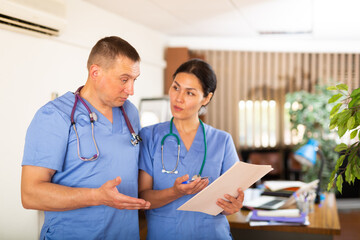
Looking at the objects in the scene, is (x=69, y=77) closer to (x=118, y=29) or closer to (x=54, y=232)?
(x=118, y=29)

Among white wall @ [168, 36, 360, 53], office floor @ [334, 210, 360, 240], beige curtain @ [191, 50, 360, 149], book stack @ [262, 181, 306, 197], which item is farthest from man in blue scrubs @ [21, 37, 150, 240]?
beige curtain @ [191, 50, 360, 149]

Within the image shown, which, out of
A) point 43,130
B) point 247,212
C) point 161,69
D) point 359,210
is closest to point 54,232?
point 43,130

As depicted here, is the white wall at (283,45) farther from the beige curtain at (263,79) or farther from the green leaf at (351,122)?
the green leaf at (351,122)

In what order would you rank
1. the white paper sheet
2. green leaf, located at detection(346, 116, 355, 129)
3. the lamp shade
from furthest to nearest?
the lamp shade < the white paper sheet < green leaf, located at detection(346, 116, 355, 129)

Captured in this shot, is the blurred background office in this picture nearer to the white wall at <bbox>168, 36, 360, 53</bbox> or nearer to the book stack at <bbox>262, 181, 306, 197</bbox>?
the white wall at <bbox>168, 36, 360, 53</bbox>

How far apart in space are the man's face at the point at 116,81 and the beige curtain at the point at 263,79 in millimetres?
4826

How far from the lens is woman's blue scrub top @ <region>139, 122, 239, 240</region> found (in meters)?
1.81

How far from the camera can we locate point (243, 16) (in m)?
4.52

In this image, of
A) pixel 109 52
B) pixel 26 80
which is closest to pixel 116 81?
pixel 109 52

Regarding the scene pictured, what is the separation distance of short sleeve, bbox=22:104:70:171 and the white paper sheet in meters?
0.52

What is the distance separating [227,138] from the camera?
1942mm

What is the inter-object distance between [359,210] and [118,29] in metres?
4.43

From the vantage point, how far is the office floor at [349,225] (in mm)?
4841

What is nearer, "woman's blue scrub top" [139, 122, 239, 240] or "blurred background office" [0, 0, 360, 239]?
"woman's blue scrub top" [139, 122, 239, 240]
